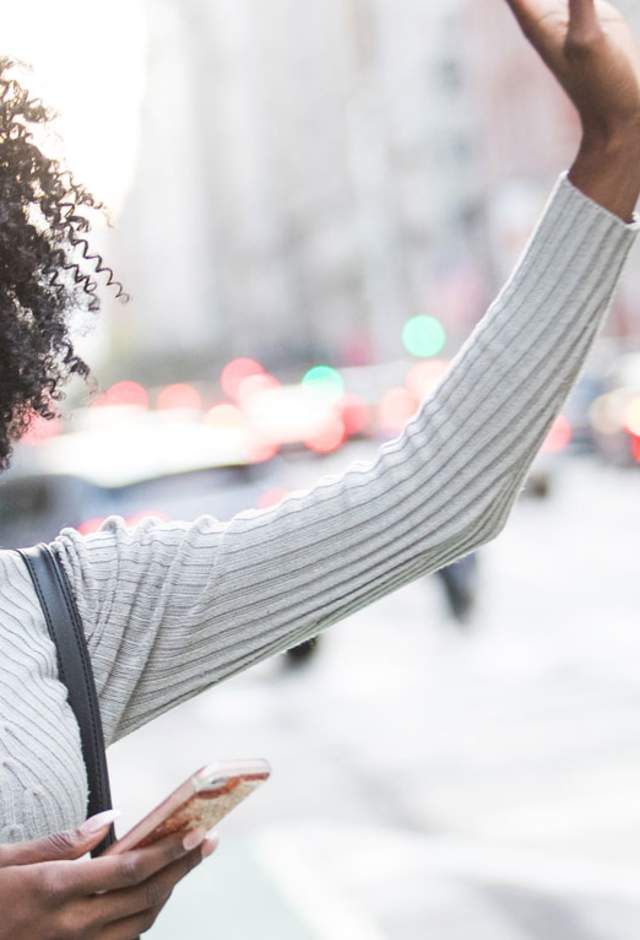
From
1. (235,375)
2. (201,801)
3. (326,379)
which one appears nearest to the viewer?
(201,801)

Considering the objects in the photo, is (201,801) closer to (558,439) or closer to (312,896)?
(312,896)

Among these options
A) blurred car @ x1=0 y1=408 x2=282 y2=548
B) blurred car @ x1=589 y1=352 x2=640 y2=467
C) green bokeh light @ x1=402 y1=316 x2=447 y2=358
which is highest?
green bokeh light @ x1=402 y1=316 x2=447 y2=358

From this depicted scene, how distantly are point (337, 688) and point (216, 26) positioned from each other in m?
114

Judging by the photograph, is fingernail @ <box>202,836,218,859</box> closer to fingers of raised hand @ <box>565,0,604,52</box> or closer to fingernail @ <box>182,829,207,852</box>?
fingernail @ <box>182,829,207,852</box>

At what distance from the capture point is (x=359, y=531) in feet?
5.87

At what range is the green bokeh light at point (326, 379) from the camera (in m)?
40.7

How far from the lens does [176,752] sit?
923 centimetres

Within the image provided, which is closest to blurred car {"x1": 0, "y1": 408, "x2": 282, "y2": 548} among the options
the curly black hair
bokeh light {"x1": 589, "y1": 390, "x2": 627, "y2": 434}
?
the curly black hair

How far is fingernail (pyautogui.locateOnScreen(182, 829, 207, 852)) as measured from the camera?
150cm

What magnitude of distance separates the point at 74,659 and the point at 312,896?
3.86m

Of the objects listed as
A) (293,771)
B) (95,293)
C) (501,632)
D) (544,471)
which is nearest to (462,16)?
(544,471)

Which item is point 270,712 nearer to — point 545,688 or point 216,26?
point 545,688

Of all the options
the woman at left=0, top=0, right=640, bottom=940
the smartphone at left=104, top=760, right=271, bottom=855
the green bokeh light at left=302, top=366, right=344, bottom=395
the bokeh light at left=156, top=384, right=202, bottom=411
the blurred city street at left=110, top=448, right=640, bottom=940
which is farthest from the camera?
the bokeh light at left=156, top=384, right=202, bottom=411

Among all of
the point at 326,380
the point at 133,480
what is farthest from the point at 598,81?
the point at 326,380
